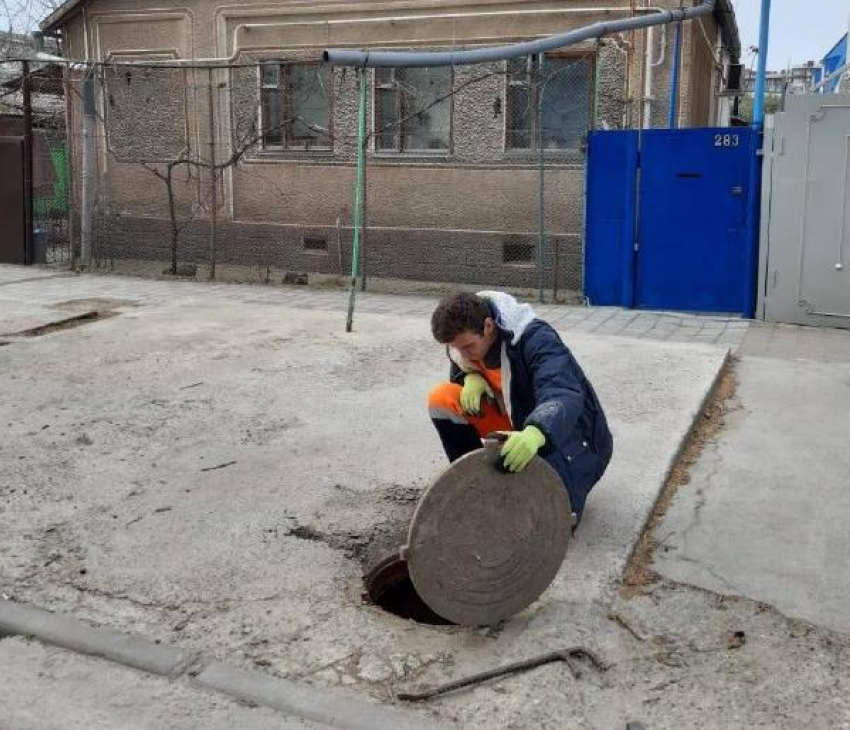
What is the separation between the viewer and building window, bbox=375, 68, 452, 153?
1350 cm

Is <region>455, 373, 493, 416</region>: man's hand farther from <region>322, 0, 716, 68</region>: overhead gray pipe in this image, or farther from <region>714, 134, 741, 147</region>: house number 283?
<region>714, 134, 741, 147</region>: house number 283

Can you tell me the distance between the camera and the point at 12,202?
14.1 metres

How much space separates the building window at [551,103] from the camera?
12.8 meters

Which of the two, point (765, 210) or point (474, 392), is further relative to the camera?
point (765, 210)

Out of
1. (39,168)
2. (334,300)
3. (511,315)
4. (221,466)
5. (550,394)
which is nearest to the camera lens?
(550,394)

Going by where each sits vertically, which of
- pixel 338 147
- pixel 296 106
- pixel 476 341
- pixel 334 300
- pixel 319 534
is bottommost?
pixel 319 534

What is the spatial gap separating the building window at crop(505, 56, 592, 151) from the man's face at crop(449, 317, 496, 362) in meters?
9.51

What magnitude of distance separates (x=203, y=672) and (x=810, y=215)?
8478 mm

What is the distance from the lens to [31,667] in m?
3.36

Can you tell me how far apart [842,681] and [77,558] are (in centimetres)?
310

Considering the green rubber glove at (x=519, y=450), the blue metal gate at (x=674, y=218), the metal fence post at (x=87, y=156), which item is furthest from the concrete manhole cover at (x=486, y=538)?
the metal fence post at (x=87, y=156)

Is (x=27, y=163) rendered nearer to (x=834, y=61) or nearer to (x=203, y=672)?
(x=203, y=672)

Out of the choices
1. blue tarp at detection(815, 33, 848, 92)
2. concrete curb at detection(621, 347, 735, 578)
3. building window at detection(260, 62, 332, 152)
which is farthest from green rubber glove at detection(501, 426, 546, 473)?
blue tarp at detection(815, 33, 848, 92)

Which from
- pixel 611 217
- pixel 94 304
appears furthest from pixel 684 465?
pixel 94 304
